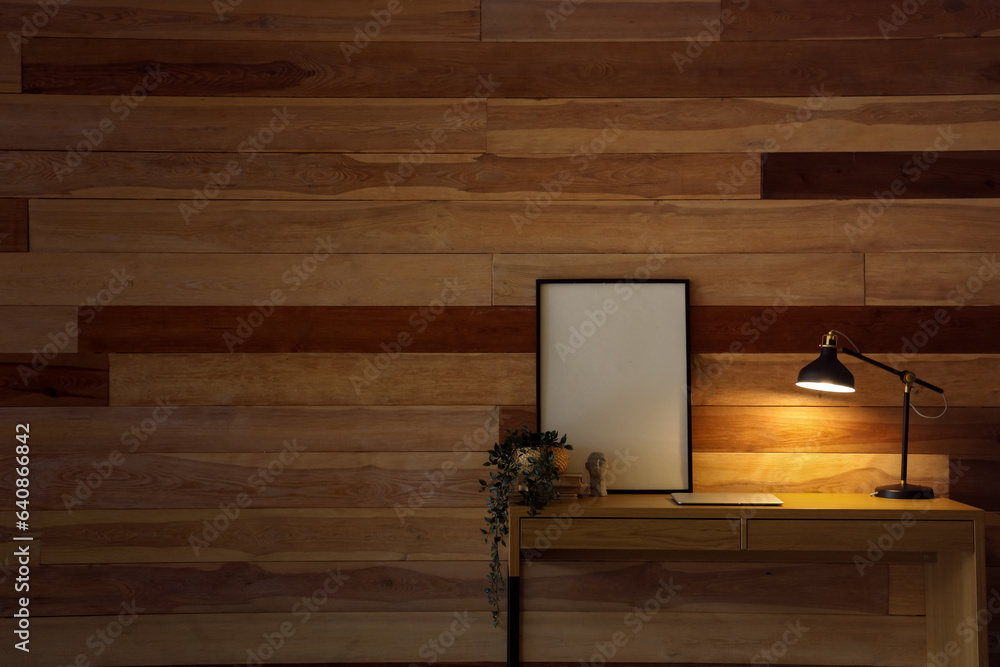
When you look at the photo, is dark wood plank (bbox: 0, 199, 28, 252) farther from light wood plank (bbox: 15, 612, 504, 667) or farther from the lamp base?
the lamp base

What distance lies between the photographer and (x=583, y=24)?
249cm

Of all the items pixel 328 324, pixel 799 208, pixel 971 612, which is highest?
pixel 799 208

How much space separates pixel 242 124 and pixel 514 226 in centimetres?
99

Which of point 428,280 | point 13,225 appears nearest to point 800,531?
point 428,280

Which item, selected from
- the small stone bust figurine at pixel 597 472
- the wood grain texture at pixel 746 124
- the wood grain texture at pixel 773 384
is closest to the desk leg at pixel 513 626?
the small stone bust figurine at pixel 597 472

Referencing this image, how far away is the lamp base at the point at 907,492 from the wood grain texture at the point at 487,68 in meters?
1.32

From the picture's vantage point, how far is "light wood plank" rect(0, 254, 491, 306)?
2.44 meters

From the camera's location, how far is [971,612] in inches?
82.3

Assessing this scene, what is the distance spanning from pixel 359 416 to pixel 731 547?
4.08ft

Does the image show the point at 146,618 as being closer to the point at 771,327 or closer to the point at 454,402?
the point at 454,402

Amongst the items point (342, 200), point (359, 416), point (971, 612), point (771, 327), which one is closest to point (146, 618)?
point (359, 416)

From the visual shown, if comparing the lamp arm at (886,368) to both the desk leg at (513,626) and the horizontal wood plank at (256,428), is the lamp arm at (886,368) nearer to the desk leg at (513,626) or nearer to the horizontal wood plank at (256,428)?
the horizontal wood plank at (256,428)

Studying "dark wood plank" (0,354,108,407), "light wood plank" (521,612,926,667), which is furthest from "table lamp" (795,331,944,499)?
"dark wood plank" (0,354,108,407)

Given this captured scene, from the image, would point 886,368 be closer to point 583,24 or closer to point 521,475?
point 521,475
